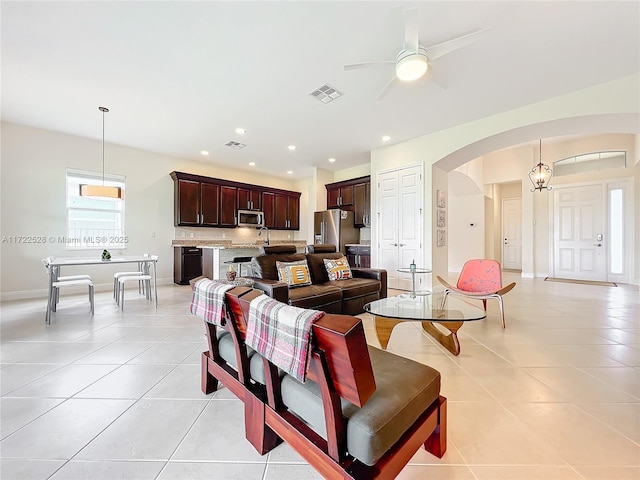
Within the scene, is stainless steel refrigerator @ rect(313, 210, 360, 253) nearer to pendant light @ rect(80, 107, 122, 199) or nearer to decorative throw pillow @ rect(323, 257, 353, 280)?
decorative throw pillow @ rect(323, 257, 353, 280)

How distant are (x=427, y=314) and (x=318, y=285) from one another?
1591 millimetres

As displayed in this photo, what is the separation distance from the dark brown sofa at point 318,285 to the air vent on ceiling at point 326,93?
204 centimetres

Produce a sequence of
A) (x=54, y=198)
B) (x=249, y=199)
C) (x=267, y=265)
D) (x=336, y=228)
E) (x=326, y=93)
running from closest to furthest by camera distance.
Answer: (x=267, y=265)
(x=326, y=93)
(x=54, y=198)
(x=336, y=228)
(x=249, y=199)

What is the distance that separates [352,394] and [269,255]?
271cm

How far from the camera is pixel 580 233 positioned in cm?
645

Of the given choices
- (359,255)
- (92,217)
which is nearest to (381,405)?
(359,255)

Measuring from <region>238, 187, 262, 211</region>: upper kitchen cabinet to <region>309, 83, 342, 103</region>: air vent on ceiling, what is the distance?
3.87m

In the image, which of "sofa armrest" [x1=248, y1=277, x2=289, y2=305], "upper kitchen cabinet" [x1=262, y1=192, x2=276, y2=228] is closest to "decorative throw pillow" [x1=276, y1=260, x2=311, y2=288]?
"sofa armrest" [x1=248, y1=277, x2=289, y2=305]

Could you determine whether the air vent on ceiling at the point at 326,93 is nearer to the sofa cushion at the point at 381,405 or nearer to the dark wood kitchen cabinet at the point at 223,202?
the sofa cushion at the point at 381,405

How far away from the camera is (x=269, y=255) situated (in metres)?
3.39

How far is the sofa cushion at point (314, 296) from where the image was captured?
2.85m

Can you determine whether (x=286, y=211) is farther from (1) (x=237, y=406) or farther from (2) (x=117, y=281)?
(1) (x=237, y=406)

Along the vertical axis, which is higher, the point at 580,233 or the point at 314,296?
the point at 580,233

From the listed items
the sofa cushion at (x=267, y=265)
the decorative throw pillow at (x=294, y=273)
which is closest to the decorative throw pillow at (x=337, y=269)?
the decorative throw pillow at (x=294, y=273)
